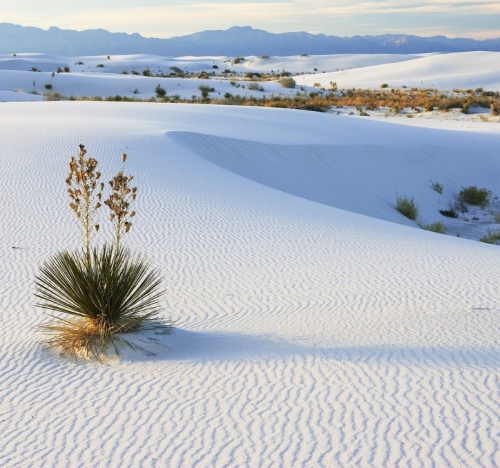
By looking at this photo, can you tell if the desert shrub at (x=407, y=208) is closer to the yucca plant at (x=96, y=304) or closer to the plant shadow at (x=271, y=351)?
the plant shadow at (x=271, y=351)

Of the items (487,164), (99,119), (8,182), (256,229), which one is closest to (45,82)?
(99,119)

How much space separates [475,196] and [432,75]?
49244 mm

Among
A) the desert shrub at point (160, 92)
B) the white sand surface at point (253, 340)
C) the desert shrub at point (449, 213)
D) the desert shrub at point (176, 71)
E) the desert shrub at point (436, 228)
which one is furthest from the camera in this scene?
the desert shrub at point (176, 71)

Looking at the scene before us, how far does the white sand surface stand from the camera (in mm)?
4199

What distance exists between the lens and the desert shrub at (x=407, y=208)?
15.9 meters

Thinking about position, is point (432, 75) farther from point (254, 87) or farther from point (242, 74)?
point (254, 87)

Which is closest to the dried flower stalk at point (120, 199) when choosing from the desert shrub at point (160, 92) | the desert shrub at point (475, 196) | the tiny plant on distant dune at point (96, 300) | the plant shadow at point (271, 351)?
the tiny plant on distant dune at point (96, 300)

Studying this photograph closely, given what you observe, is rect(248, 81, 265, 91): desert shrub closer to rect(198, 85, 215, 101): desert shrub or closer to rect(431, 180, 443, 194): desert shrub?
rect(198, 85, 215, 101): desert shrub

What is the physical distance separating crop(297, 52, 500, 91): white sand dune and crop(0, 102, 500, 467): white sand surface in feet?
142

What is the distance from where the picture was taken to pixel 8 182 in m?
12.0

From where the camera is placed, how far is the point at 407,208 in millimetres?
16047

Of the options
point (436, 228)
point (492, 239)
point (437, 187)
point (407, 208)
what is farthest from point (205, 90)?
point (492, 239)

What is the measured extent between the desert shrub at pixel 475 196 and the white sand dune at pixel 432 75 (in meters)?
34.8

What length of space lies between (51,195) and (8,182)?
3.43ft
